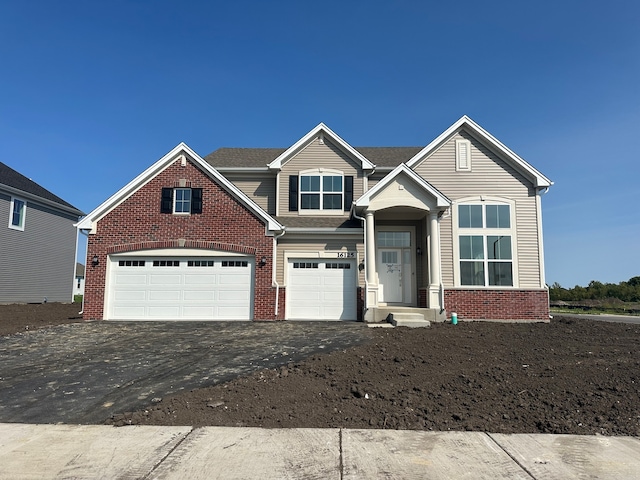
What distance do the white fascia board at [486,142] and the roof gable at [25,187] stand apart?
19.3 metres

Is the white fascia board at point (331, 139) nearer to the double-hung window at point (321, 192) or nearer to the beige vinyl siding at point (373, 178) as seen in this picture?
the beige vinyl siding at point (373, 178)

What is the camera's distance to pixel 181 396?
5.71 meters

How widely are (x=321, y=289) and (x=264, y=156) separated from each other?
701 centimetres

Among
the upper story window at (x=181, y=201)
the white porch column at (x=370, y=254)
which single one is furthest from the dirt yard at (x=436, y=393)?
the upper story window at (x=181, y=201)

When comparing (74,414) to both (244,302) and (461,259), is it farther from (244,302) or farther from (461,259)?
(461,259)

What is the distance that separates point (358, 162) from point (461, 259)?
538 centimetres

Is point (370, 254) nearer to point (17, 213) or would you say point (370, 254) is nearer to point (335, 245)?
point (335, 245)

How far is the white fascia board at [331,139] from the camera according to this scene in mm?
15570

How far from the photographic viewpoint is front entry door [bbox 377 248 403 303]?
15.0 meters

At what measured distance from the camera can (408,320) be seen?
12305 mm

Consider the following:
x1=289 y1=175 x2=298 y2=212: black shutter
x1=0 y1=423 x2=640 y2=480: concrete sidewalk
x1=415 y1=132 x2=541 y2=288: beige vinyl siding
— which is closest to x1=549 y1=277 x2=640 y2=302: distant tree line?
x1=415 y1=132 x2=541 y2=288: beige vinyl siding

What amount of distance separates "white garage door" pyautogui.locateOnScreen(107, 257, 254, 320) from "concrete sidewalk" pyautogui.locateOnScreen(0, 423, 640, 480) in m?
8.91

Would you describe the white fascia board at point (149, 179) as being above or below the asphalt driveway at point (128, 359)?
above

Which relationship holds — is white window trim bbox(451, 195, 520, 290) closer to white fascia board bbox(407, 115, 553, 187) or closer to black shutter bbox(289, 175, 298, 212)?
white fascia board bbox(407, 115, 553, 187)
